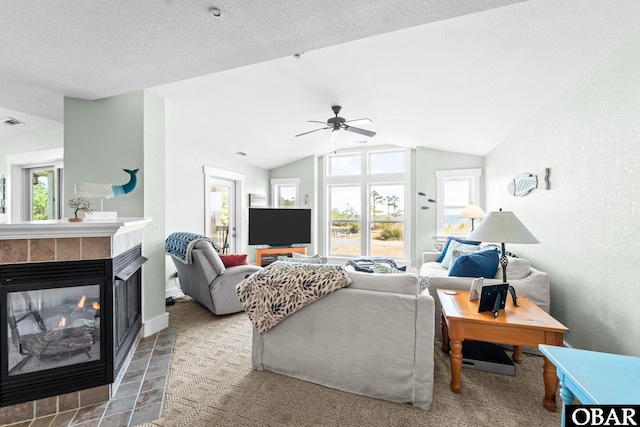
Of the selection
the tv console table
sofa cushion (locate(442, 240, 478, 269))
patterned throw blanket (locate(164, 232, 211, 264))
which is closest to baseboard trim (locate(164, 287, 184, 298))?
patterned throw blanket (locate(164, 232, 211, 264))

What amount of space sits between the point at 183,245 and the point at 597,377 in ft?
11.5

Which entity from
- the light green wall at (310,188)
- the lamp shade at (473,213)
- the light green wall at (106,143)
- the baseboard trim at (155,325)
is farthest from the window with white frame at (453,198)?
the light green wall at (106,143)

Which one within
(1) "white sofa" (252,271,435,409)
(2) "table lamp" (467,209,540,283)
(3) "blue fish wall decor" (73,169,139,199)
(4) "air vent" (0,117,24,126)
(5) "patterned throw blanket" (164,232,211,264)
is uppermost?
(4) "air vent" (0,117,24,126)

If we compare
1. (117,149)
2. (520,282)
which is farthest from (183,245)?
(520,282)

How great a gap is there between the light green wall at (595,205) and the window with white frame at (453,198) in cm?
240

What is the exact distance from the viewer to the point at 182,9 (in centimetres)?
150

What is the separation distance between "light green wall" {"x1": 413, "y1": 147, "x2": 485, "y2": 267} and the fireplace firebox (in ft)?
16.5

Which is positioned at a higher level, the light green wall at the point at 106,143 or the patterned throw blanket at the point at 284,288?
the light green wall at the point at 106,143

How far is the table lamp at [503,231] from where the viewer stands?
2.08m

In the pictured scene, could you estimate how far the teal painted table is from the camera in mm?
987

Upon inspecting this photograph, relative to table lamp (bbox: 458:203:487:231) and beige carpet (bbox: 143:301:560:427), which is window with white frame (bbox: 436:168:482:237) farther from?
beige carpet (bbox: 143:301:560:427)

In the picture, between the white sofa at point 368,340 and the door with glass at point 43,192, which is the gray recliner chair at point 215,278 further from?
the door with glass at point 43,192

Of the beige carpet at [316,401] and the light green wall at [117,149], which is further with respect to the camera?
the light green wall at [117,149]

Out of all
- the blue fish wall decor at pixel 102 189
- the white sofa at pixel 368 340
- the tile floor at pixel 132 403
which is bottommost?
the tile floor at pixel 132 403
